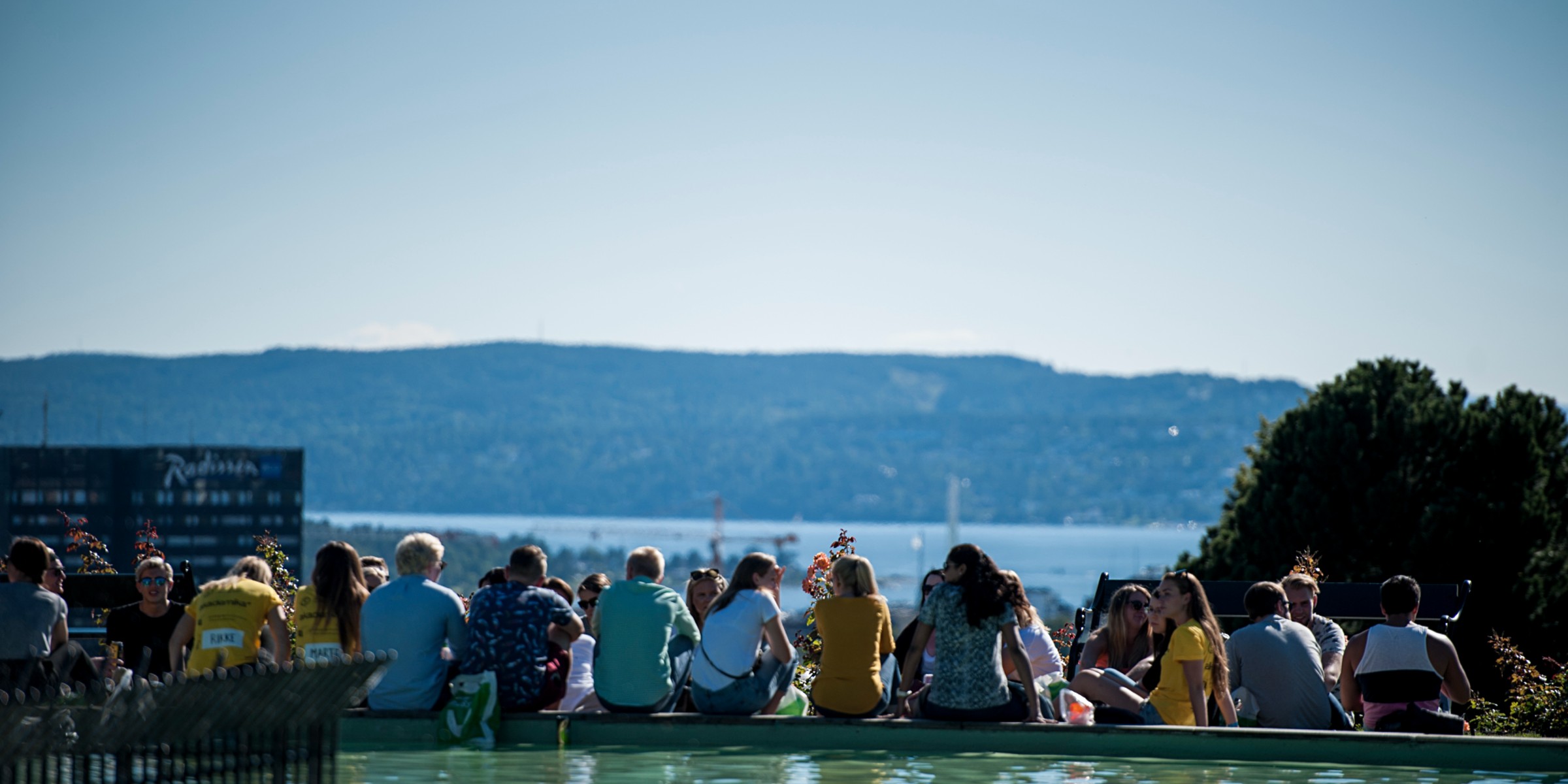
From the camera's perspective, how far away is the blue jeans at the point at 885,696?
359 inches

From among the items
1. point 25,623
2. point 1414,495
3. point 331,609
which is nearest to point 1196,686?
point 331,609

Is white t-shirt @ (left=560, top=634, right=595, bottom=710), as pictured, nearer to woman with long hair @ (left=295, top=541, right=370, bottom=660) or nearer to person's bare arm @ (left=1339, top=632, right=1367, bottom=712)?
woman with long hair @ (left=295, top=541, right=370, bottom=660)

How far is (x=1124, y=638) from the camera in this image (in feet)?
31.2

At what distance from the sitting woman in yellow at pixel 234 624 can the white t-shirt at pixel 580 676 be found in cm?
182

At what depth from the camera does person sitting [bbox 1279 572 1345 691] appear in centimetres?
962

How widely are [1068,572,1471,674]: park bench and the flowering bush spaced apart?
1.80 m

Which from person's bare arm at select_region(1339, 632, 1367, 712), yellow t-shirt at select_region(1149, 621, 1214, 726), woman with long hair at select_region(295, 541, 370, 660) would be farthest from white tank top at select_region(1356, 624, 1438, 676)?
woman with long hair at select_region(295, 541, 370, 660)

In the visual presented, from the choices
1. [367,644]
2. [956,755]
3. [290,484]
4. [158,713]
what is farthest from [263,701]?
[290,484]

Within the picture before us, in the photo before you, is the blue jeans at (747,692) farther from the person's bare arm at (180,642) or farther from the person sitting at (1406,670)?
the person sitting at (1406,670)

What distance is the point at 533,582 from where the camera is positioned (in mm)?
9188

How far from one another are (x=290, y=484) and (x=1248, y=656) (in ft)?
429

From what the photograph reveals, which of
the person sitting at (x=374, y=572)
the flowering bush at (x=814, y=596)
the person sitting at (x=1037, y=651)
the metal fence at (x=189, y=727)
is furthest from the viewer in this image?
the flowering bush at (x=814, y=596)

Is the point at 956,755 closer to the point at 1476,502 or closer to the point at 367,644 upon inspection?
the point at 367,644

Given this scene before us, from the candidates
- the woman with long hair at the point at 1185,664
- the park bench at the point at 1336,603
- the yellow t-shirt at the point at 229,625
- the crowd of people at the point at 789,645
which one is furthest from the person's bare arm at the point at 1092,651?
the yellow t-shirt at the point at 229,625
